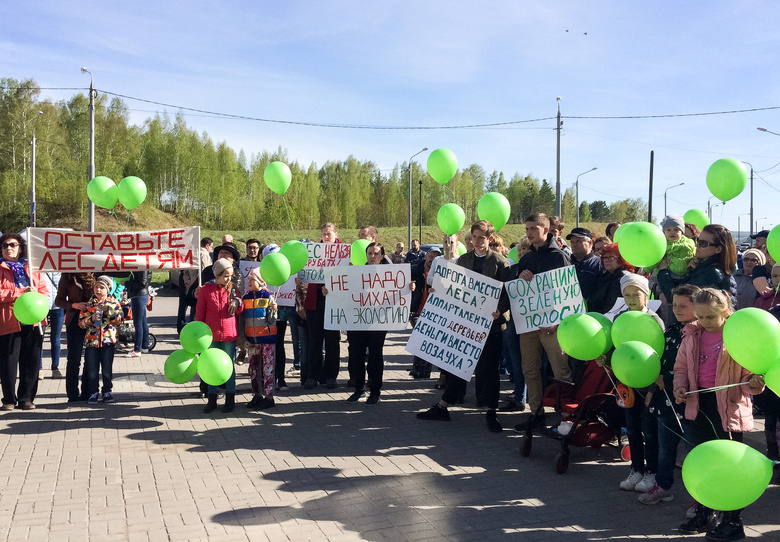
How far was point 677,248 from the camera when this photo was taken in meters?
6.36

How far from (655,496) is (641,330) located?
4.06ft

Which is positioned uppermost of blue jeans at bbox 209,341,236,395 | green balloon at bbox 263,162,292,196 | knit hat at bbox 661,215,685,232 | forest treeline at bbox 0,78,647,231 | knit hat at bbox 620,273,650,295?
forest treeline at bbox 0,78,647,231

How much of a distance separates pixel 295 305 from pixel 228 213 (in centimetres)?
6401

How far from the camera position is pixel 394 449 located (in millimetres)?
6438

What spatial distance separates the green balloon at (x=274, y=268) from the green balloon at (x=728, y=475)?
520 centimetres

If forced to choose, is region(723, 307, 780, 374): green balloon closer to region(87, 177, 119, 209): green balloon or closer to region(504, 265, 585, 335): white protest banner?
region(504, 265, 585, 335): white protest banner

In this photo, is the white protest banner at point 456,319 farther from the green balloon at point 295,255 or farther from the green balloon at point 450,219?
the green balloon at point 295,255

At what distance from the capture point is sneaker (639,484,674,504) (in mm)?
5023

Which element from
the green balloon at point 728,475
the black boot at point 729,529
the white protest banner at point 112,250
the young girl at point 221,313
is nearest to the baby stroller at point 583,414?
the black boot at point 729,529

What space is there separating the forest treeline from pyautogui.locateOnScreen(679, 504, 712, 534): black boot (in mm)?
41519

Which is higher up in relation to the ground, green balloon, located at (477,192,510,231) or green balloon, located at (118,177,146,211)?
green balloon, located at (118,177,146,211)

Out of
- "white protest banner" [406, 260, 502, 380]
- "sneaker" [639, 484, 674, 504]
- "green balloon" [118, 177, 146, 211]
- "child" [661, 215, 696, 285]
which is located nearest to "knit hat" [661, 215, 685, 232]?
"child" [661, 215, 696, 285]

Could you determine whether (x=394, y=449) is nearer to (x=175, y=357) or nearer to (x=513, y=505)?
(x=513, y=505)

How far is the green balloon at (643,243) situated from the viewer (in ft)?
18.6
